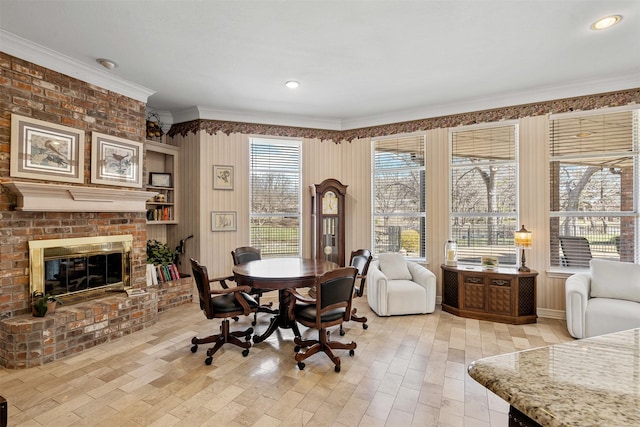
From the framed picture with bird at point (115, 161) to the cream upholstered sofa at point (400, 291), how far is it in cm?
337

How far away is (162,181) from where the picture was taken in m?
4.84


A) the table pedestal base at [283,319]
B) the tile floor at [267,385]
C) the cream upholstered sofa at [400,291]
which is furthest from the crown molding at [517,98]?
the table pedestal base at [283,319]

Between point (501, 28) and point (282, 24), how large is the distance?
1.90m

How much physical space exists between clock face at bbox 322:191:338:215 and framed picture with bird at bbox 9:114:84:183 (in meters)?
3.14

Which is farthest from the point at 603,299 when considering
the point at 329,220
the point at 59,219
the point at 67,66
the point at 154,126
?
the point at 67,66

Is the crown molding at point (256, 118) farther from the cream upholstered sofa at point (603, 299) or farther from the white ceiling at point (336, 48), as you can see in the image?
the cream upholstered sofa at point (603, 299)

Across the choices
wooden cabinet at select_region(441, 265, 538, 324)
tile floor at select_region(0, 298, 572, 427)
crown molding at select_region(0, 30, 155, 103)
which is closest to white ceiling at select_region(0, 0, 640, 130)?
crown molding at select_region(0, 30, 155, 103)

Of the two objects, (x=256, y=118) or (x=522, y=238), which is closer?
(x=522, y=238)

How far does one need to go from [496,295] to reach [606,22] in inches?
117

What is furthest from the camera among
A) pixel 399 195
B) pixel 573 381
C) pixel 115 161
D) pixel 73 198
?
pixel 399 195

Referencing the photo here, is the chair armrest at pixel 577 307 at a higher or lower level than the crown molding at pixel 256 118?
lower

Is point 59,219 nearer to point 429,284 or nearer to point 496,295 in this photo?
point 429,284

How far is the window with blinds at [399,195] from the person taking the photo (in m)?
5.00

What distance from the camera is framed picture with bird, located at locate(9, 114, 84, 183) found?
114 inches
